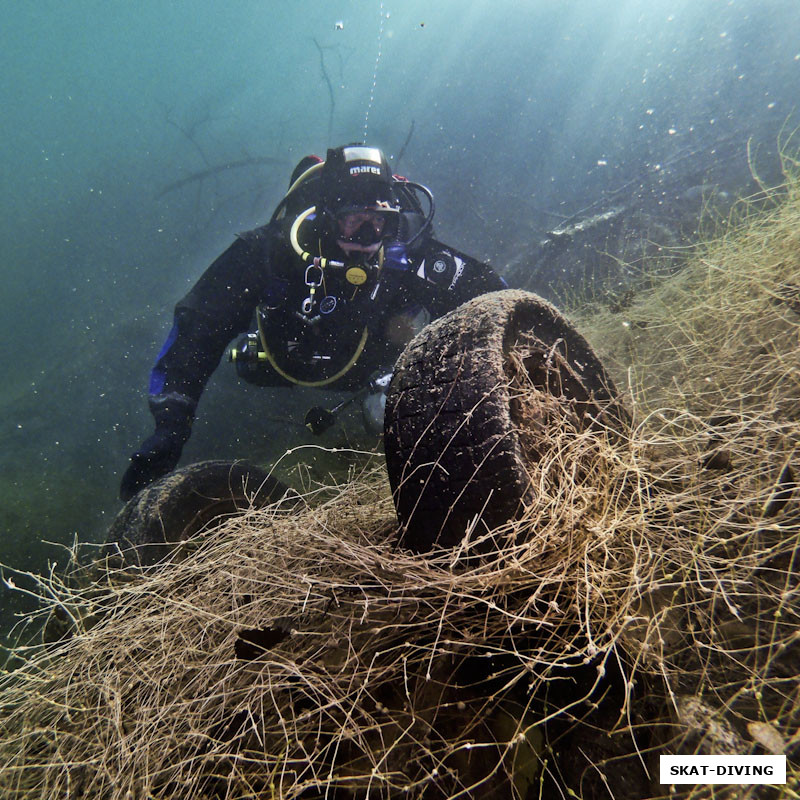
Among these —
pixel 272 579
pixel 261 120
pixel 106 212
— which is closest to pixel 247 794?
pixel 272 579

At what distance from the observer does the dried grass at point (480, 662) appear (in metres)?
1.16

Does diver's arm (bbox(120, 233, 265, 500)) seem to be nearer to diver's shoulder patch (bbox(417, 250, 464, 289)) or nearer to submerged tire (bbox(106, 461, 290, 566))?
submerged tire (bbox(106, 461, 290, 566))

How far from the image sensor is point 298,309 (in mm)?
4750

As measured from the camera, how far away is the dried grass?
116 centimetres

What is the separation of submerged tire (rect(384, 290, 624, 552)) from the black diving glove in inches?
128

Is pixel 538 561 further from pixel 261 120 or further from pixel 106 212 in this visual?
pixel 261 120

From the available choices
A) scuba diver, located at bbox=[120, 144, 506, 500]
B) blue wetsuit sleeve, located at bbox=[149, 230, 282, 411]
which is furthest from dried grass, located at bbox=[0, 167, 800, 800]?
blue wetsuit sleeve, located at bbox=[149, 230, 282, 411]

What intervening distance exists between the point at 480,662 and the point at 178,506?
225cm

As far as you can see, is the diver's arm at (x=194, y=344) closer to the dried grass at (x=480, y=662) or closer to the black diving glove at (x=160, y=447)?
the black diving glove at (x=160, y=447)

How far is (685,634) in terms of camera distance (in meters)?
1.31

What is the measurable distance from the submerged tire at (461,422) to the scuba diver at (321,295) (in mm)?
2895

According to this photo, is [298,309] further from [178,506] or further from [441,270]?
[178,506]

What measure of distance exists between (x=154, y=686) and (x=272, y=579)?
0.50 metres

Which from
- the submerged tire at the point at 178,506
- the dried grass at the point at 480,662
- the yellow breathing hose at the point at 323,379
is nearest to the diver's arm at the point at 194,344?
the yellow breathing hose at the point at 323,379
